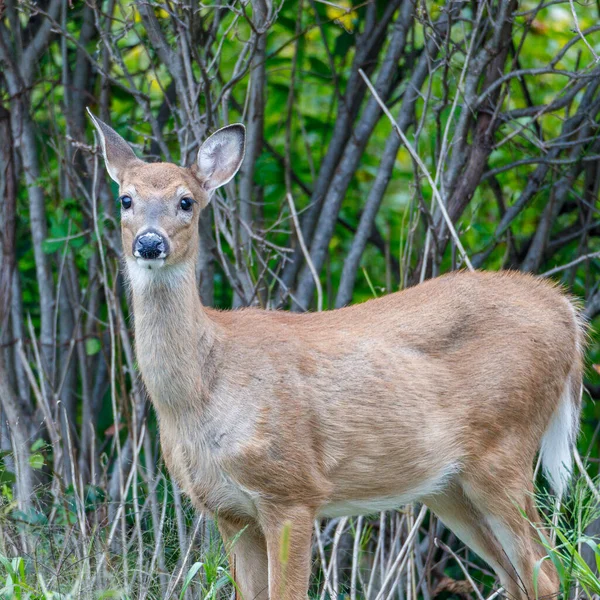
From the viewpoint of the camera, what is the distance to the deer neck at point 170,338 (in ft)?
16.2

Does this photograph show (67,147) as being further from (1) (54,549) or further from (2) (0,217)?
(1) (54,549)

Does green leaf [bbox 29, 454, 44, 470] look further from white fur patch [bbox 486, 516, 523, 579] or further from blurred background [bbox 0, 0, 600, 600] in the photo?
white fur patch [bbox 486, 516, 523, 579]

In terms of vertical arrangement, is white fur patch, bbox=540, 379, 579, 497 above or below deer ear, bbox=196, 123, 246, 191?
below

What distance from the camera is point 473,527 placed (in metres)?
5.72

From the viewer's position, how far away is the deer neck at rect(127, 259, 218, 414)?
4949mm

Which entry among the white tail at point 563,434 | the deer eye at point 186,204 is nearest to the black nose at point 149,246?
the deer eye at point 186,204

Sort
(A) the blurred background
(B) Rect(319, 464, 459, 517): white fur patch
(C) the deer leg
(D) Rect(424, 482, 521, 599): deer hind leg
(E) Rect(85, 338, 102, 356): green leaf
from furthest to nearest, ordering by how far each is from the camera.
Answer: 1. (E) Rect(85, 338, 102, 356): green leaf
2. (A) the blurred background
3. (D) Rect(424, 482, 521, 599): deer hind leg
4. (B) Rect(319, 464, 459, 517): white fur patch
5. (C) the deer leg

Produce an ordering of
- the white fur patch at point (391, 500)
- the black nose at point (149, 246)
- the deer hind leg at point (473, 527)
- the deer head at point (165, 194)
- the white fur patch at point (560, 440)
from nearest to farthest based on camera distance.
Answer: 1. the black nose at point (149, 246)
2. the deer head at point (165, 194)
3. the white fur patch at point (391, 500)
4. the deer hind leg at point (473, 527)
5. the white fur patch at point (560, 440)

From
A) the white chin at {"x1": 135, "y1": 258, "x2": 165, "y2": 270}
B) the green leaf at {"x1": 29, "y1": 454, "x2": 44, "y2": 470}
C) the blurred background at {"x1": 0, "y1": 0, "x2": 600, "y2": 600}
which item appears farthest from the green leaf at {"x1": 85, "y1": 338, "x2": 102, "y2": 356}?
the white chin at {"x1": 135, "y1": 258, "x2": 165, "y2": 270}

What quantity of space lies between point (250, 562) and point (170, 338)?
3.98ft

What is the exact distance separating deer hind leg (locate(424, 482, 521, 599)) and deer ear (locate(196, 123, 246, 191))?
1.98 m

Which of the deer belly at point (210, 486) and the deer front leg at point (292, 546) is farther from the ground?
the deer belly at point (210, 486)

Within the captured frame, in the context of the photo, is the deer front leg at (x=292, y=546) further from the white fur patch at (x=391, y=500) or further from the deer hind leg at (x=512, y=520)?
the deer hind leg at (x=512, y=520)

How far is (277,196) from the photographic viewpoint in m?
7.77
